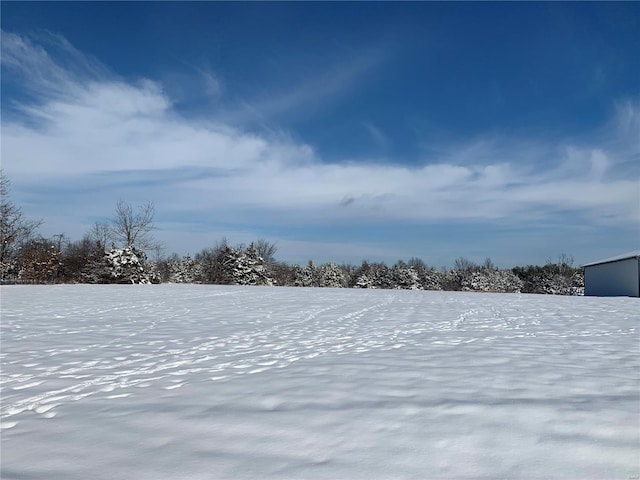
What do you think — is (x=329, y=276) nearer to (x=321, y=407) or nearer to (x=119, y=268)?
(x=119, y=268)

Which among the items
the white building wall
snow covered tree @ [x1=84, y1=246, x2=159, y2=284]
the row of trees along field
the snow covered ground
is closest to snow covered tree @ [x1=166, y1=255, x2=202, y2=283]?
the row of trees along field

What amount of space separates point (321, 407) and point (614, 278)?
26.8 meters

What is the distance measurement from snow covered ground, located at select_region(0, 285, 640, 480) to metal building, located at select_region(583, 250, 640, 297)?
63.5ft

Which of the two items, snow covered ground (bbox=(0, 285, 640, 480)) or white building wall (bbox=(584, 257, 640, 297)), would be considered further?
white building wall (bbox=(584, 257, 640, 297))

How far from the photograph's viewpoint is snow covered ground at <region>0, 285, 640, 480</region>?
2398mm

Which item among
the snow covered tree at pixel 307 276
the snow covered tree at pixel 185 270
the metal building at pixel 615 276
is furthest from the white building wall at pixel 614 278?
the snow covered tree at pixel 185 270

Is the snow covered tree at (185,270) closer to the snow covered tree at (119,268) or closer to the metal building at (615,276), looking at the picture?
the snow covered tree at (119,268)

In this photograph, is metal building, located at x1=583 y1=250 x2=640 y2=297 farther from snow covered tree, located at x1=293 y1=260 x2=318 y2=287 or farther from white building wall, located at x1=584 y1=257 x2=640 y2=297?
snow covered tree, located at x1=293 y1=260 x2=318 y2=287

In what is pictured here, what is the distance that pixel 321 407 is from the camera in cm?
329

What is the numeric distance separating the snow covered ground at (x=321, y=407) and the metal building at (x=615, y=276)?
19368mm

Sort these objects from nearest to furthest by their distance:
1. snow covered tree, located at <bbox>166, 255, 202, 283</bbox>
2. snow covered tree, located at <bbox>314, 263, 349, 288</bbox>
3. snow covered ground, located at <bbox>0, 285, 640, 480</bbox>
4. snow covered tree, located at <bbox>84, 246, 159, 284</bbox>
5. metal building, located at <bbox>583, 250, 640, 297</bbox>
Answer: snow covered ground, located at <bbox>0, 285, 640, 480</bbox>
metal building, located at <bbox>583, 250, 640, 297</bbox>
snow covered tree, located at <bbox>84, 246, 159, 284</bbox>
snow covered tree, located at <bbox>166, 255, 202, 283</bbox>
snow covered tree, located at <bbox>314, 263, 349, 288</bbox>

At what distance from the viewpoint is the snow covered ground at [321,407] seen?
94.4 inches

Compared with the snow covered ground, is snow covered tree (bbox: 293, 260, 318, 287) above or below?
above

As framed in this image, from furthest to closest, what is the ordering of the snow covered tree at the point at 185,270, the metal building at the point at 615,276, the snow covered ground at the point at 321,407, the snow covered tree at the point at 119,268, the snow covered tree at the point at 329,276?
the snow covered tree at the point at 329,276 < the snow covered tree at the point at 185,270 < the snow covered tree at the point at 119,268 < the metal building at the point at 615,276 < the snow covered ground at the point at 321,407
